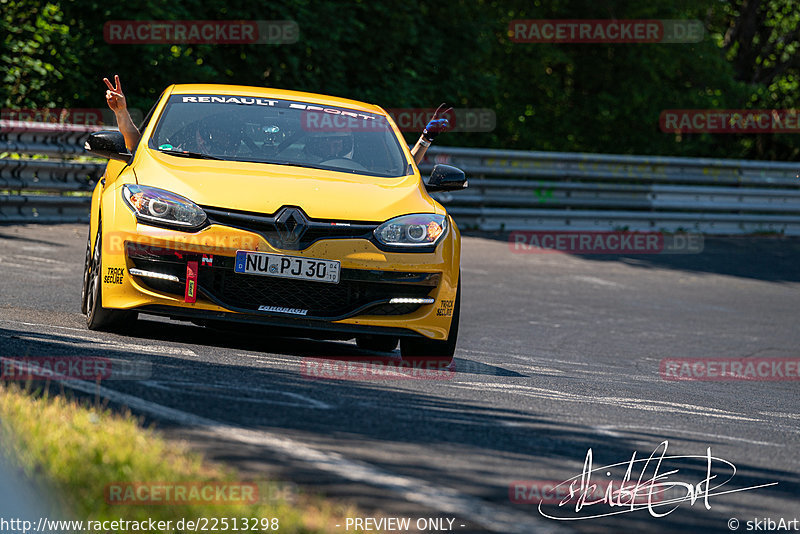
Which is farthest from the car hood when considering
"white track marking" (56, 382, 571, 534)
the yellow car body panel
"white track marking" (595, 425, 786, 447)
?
"white track marking" (56, 382, 571, 534)

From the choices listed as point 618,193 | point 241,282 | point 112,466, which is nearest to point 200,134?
point 241,282

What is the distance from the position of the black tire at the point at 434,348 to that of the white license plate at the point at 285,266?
0.84 meters

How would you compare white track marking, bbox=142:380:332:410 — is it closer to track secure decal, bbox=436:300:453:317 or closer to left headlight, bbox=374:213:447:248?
left headlight, bbox=374:213:447:248

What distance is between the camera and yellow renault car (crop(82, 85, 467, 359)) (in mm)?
6836

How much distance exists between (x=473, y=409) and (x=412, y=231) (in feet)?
5.63

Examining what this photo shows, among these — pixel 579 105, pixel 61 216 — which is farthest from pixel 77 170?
pixel 579 105

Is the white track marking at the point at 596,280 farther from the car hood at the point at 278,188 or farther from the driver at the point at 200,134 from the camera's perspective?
the car hood at the point at 278,188

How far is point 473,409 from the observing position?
5.70 meters

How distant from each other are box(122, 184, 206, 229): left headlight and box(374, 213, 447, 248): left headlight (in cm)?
104

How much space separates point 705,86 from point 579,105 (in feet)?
11.2

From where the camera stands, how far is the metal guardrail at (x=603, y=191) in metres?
17.8

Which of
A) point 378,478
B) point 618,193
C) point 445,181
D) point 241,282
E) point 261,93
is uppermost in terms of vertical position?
point 261,93

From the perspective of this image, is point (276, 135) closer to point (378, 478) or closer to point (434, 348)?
point (434, 348)

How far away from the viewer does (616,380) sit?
810 centimetres
